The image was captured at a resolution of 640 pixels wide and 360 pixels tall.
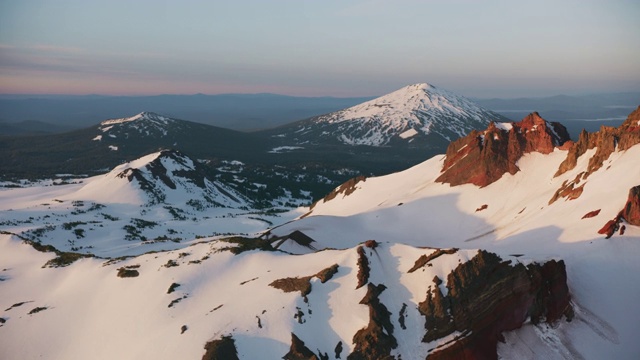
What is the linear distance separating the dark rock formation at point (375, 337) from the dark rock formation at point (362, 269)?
2.20m

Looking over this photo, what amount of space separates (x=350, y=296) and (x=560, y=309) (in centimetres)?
2152

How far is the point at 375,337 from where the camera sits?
113ft

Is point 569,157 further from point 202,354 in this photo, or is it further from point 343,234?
point 202,354

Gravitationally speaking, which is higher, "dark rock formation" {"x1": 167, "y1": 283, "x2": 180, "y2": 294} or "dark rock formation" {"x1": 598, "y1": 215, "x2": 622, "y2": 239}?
"dark rock formation" {"x1": 598, "y1": 215, "x2": 622, "y2": 239}

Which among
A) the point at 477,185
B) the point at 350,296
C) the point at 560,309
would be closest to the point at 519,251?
the point at 560,309

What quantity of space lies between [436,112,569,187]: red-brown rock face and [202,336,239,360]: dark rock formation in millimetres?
77182

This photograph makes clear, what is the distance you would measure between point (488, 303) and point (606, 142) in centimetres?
5265

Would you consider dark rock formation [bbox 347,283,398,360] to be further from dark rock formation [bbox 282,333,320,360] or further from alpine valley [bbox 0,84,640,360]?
dark rock formation [bbox 282,333,320,360]

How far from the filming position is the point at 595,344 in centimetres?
3931

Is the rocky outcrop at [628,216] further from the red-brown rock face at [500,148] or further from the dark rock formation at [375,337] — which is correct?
the red-brown rock face at [500,148]

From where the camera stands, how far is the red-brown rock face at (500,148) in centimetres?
9612

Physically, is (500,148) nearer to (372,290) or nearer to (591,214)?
(591,214)

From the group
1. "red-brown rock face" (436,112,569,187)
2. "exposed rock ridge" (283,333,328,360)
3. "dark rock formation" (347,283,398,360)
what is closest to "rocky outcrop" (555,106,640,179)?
"red-brown rock face" (436,112,569,187)

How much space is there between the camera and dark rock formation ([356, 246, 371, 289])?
3955 cm
